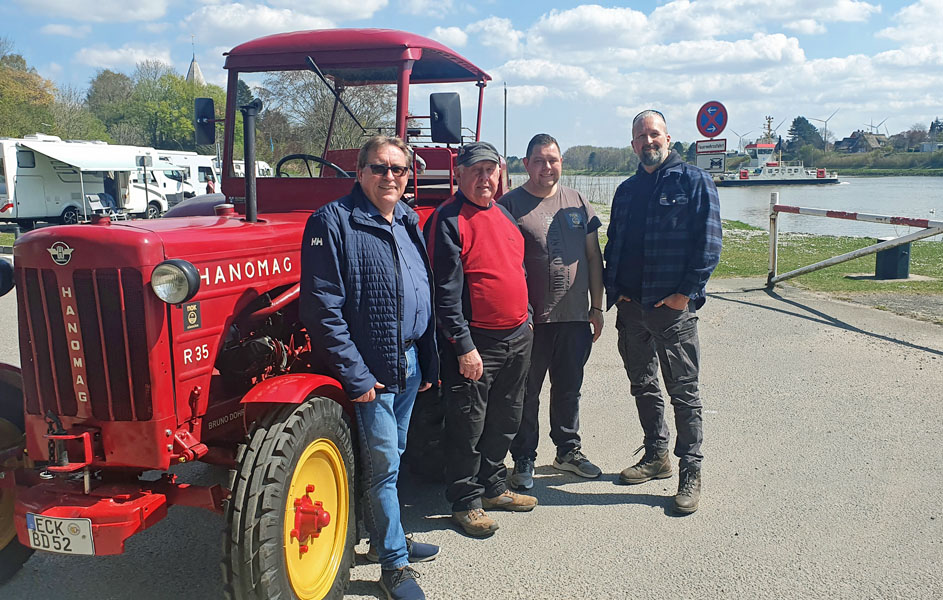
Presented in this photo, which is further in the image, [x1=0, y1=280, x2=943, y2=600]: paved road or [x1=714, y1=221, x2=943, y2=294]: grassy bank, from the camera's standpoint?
[x1=714, y1=221, x2=943, y2=294]: grassy bank

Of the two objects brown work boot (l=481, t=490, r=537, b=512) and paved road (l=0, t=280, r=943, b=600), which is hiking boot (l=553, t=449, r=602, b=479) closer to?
paved road (l=0, t=280, r=943, b=600)

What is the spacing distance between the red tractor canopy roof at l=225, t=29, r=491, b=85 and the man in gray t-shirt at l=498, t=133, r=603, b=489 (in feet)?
3.22

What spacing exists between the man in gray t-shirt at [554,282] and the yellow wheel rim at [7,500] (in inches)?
96.3

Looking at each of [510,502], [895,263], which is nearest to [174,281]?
[510,502]

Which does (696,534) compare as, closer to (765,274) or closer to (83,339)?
(83,339)

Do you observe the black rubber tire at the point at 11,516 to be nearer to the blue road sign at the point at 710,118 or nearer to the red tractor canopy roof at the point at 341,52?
the red tractor canopy roof at the point at 341,52

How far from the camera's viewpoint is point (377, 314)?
9.27 feet

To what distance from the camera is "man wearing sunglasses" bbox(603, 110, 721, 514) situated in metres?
3.83

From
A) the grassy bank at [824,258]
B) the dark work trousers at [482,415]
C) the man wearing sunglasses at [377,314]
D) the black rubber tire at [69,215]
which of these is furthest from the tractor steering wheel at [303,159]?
the black rubber tire at [69,215]

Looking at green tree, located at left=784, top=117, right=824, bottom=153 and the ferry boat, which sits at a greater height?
green tree, located at left=784, top=117, right=824, bottom=153

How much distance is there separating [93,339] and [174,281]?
0.39 metres

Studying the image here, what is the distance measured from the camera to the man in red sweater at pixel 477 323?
10.9ft

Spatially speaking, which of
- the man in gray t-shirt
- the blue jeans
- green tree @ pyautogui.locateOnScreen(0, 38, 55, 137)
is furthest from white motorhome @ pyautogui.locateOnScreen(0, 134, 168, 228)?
the blue jeans

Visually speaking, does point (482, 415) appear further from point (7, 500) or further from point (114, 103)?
point (114, 103)
